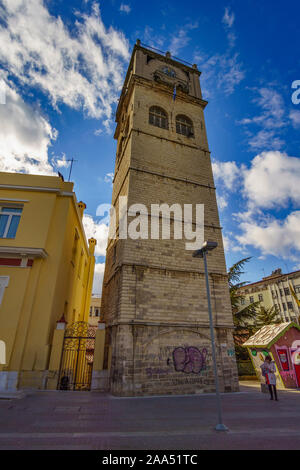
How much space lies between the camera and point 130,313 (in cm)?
1098

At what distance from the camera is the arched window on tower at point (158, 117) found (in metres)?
17.8

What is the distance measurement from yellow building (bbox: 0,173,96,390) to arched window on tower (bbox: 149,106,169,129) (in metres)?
8.55

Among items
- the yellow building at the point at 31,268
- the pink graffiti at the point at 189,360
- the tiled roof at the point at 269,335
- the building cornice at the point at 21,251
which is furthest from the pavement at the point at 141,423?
the building cornice at the point at 21,251

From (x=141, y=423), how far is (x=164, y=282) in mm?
6845

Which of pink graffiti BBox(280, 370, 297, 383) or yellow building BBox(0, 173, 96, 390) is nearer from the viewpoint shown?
yellow building BBox(0, 173, 96, 390)

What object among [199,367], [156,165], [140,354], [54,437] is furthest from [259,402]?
[156,165]

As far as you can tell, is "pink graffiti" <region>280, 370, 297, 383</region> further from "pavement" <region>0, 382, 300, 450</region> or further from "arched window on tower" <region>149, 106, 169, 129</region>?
"arched window on tower" <region>149, 106, 169, 129</region>

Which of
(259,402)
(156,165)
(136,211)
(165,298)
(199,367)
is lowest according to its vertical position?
(259,402)

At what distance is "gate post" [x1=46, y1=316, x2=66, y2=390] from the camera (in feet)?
33.9

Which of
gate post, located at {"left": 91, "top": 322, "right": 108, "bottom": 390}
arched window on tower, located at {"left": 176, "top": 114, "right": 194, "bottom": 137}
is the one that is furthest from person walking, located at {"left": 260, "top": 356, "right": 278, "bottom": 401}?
arched window on tower, located at {"left": 176, "top": 114, "right": 194, "bottom": 137}

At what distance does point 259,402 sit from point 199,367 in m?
2.97

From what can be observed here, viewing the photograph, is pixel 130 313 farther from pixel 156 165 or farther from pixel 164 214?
pixel 156 165
